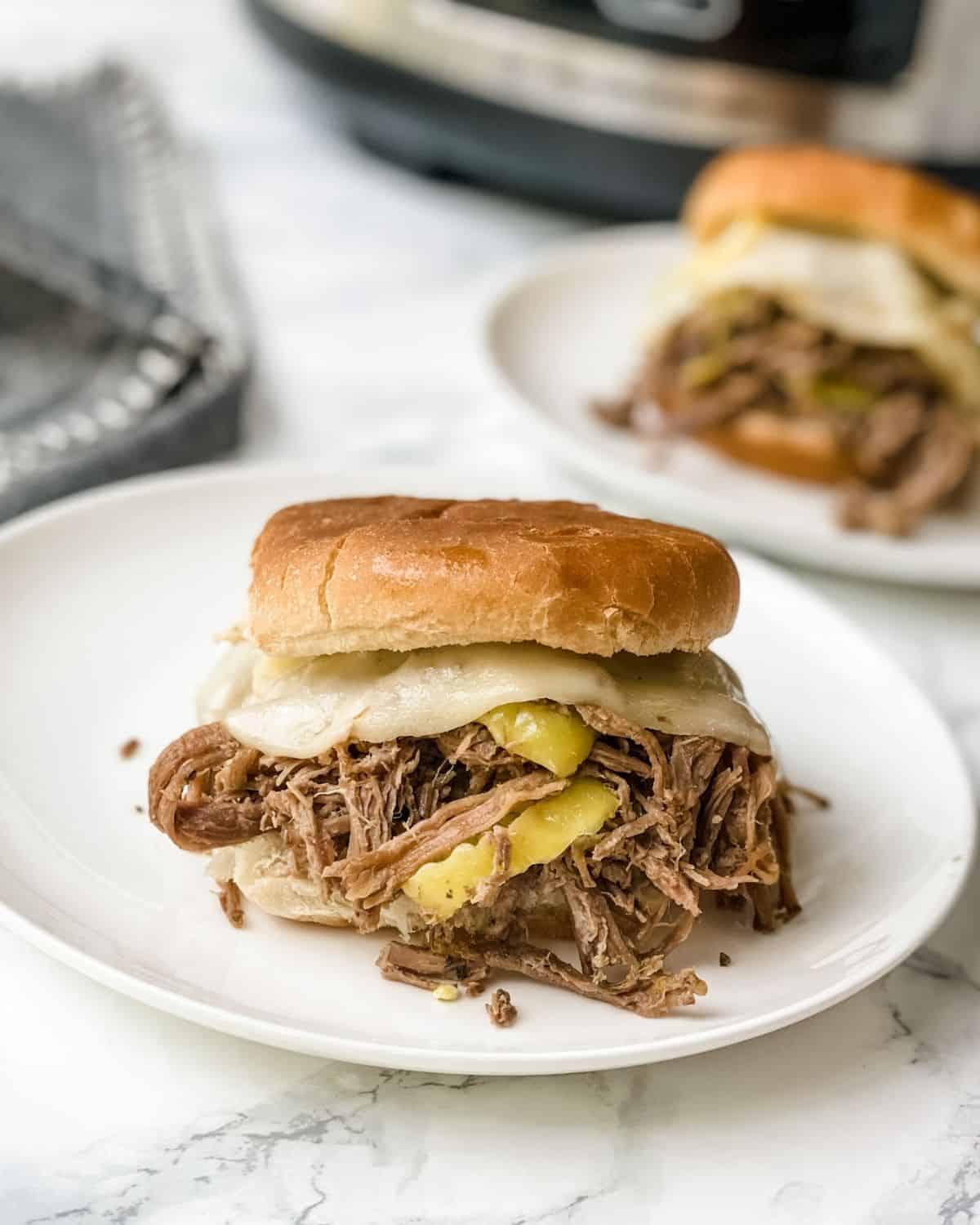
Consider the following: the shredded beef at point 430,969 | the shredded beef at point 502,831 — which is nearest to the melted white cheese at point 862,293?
the shredded beef at point 502,831

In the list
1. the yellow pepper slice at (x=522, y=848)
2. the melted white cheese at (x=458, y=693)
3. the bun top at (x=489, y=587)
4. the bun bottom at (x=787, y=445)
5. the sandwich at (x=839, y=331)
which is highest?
the bun top at (x=489, y=587)

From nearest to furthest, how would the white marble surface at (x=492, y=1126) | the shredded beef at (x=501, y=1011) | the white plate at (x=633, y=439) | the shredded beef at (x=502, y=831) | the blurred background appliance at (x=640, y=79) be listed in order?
the white marble surface at (x=492, y=1126), the shredded beef at (x=501, y=1011), the shredded beef at (x=502, y=831), the white plate at (x=633, y=439), the blurred background appliance at (x=640, y=79)

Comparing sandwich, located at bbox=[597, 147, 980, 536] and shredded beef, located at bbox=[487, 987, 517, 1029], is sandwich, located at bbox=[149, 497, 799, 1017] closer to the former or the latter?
shredded beef, located at bbox=[487, 987, 517, 1029]

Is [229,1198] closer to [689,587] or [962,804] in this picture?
[689,587]

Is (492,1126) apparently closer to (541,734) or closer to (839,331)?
(541,734)

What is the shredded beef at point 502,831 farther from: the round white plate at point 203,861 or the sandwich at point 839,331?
the sandwich at point 839,331

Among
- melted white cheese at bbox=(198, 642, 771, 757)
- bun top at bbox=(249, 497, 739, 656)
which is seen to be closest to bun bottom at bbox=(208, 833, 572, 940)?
melted white cheese at bbox=(198, 642, 771, 757)
